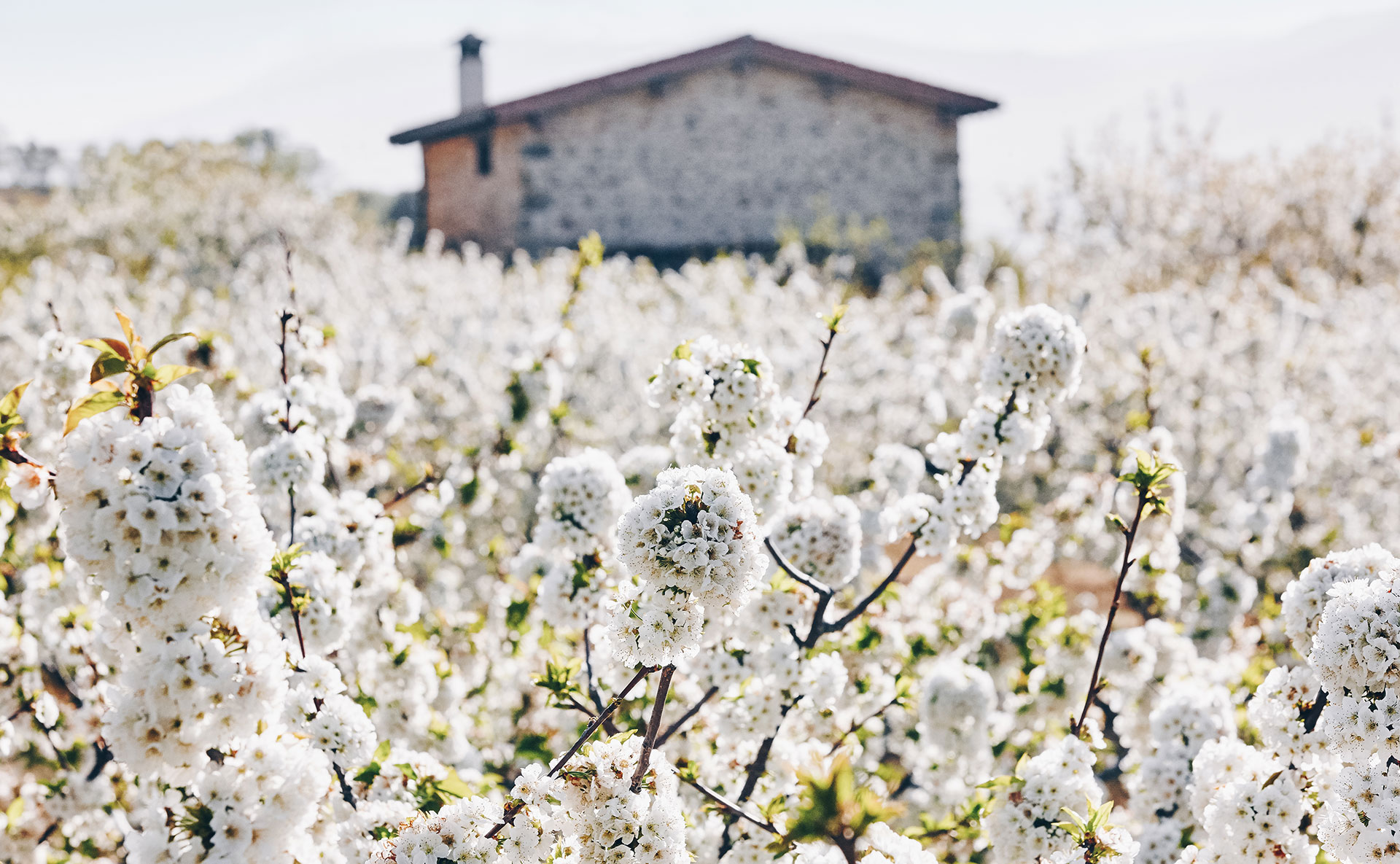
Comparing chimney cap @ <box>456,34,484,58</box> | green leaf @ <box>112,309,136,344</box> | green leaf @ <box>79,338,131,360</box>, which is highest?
chimney cap @ <box>456,34,484,58</box>

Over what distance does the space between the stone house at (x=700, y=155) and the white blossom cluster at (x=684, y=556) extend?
15.3 metres

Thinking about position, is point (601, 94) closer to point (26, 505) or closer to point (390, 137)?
point (390, 137)

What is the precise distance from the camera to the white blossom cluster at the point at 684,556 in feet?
5.14

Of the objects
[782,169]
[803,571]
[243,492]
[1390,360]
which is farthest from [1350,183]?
[243,492]

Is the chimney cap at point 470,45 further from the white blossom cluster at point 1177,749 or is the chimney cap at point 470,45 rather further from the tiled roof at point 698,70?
the white blossom cluster at point 1177,749

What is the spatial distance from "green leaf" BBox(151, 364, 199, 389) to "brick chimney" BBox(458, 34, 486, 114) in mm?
18117

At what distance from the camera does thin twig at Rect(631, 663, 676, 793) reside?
5.20 ft

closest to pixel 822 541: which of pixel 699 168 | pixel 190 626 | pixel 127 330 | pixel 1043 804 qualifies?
pixel 1043 804

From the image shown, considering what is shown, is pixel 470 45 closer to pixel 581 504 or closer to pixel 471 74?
pixel 471 74

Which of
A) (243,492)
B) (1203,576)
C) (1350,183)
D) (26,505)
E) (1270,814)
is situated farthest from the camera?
(1350,183)

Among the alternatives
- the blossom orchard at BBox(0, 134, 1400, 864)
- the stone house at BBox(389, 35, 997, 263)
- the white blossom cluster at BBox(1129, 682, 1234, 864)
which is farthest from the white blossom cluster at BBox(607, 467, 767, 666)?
the stone house at BBox(389, 35, 997, 263)

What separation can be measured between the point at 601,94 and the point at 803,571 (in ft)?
49.4

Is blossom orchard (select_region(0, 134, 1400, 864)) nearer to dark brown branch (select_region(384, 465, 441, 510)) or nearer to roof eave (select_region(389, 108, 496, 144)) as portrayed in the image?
dark brown branch (select_region(384, 465, 441, 510))

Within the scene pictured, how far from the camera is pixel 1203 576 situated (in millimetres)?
4309
